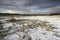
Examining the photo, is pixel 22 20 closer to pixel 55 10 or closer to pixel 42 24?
pixel 42 24

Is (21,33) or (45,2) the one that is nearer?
(21,33)

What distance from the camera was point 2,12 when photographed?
1.28m

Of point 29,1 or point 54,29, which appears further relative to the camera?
point 29,1

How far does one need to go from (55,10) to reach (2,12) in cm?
67

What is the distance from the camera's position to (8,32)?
1.13m

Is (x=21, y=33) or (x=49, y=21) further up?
(x=49, y=21)

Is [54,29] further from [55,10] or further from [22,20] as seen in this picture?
[22,20]

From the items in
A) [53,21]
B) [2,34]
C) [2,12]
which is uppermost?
[2,12]

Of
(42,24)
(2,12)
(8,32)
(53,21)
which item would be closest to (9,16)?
(2,12)

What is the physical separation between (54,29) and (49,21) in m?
0.12

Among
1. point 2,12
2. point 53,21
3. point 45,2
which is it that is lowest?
point 53,21

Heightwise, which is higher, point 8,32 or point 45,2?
point 45,2

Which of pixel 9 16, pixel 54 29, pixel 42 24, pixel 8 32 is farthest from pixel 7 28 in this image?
pixel 54 29

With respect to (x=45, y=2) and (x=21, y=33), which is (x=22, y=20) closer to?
(x=21, y=33)
